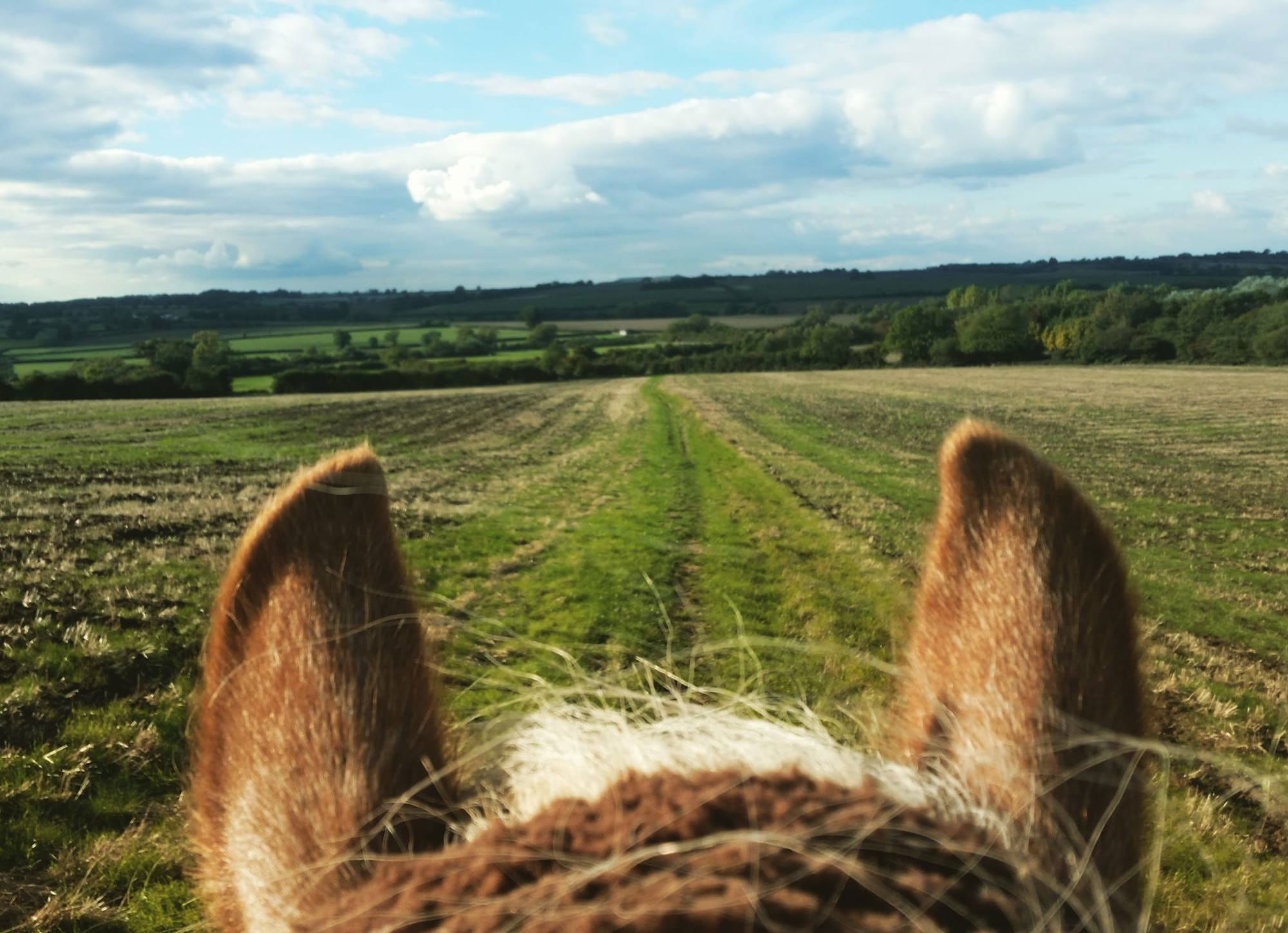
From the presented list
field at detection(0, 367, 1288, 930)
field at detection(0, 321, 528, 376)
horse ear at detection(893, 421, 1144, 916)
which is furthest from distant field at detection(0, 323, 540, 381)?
horse ear at detection(893, 421, 1144, 916)

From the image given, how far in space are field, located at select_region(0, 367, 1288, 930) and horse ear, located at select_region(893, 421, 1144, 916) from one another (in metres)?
0.11

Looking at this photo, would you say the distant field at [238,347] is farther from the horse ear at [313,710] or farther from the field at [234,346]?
the horse ear at [313,710]

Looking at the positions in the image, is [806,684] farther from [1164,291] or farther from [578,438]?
[1164,291]

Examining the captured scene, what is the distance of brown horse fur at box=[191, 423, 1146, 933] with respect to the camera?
747 mm

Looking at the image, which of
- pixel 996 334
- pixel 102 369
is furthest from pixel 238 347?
pixel 996 334

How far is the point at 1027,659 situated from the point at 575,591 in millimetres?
5065

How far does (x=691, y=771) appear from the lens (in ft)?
3.10

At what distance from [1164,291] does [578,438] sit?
46.2 meters

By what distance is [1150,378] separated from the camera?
4672cm

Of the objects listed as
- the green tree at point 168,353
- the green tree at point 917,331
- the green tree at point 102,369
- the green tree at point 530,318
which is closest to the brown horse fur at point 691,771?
the green tree at point 168,353

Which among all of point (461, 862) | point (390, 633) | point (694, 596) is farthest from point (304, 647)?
point (694, 596)

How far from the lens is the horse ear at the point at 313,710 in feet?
3.36

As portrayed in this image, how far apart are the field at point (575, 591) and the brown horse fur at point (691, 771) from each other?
0.14m

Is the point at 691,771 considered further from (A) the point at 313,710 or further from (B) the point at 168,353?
(B) the point at 168,353
